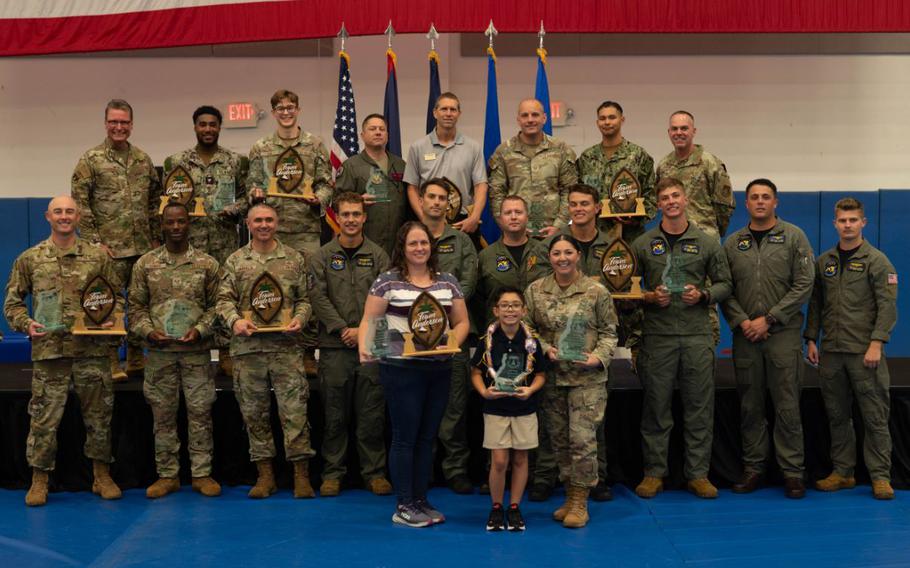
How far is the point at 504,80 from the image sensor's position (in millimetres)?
10703

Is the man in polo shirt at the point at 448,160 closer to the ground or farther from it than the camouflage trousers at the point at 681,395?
farther from it

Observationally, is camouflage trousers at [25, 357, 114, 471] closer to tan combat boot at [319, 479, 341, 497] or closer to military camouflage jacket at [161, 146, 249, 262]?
military camouflage jacket at [161, 146, 249, 262]

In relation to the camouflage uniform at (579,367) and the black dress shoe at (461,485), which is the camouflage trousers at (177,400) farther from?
the camouflage uniform at (579,367)

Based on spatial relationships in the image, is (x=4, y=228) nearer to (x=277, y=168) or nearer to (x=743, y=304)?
(x=277, y=168)

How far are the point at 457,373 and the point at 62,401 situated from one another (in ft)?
8.43

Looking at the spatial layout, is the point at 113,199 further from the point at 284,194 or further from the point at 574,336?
the point at 574,336

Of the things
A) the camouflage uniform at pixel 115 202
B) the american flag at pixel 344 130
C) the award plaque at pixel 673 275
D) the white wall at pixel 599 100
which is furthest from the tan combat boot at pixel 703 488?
the white wall at pixel 599 100

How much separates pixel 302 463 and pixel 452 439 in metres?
1.01

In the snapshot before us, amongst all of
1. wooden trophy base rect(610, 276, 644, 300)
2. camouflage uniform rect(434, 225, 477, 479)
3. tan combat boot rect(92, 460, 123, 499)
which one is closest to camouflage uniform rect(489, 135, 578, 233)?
camouflage uniform rect(434, 225, 477, 479)

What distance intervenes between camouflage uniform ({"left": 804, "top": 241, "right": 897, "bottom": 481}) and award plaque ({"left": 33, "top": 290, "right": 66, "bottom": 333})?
16.3 feet

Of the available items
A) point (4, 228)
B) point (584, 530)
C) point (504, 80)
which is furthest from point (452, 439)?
point (4, 228)

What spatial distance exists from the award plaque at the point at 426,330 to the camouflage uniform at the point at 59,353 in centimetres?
202

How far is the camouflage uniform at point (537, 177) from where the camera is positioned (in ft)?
23.4

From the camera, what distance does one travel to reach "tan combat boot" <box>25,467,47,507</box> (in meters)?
6.48
